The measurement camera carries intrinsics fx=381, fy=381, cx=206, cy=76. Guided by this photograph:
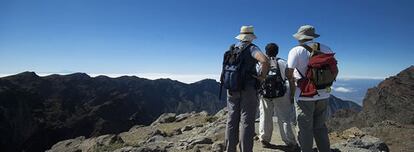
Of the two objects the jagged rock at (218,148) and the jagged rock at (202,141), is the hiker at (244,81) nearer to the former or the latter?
the jagged rock at (218,148)

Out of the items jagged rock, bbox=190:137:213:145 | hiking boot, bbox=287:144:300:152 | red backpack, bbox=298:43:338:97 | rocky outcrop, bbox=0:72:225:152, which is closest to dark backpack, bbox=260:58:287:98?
red backpack, bbox=298:43:338:97

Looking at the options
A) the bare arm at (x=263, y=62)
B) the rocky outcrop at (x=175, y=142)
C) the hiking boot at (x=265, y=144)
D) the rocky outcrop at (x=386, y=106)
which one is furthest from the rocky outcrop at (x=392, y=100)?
the bare arm at (x=263, y=62)

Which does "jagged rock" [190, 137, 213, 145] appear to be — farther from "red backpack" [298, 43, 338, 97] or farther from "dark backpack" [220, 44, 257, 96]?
"red backpack" [298, 43, 338, 97]

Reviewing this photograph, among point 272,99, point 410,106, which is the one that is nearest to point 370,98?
point 410,106

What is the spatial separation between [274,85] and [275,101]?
77 centimetres

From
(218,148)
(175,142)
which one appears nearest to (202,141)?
(175,142)

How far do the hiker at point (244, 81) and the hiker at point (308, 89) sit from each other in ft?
2.08

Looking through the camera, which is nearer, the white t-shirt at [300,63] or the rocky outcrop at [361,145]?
the white t-shirt at [300,63]

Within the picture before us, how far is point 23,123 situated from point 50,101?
83.4 ft

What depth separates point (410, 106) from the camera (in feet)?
151

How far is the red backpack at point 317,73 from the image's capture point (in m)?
7.22

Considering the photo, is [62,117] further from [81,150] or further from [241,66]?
[241,66]

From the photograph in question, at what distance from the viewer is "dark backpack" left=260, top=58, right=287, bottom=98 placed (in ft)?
28.7

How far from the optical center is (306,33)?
7.57 meters
